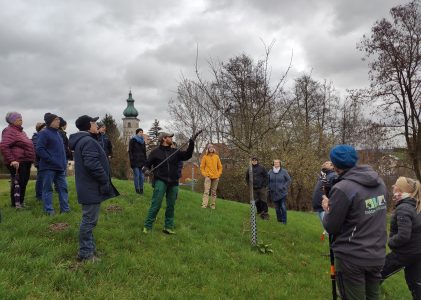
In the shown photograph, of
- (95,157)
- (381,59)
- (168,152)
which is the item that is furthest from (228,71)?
(381,59)

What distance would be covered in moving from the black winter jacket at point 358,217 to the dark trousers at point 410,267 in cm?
178

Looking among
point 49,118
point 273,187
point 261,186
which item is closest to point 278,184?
point 273,187

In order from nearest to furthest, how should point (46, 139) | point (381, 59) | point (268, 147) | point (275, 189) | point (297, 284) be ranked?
point (297, 284) < point (46, 139) < point (275, 189) < point (381, 59) < point (268, 147)

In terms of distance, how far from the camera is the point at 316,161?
111 feet

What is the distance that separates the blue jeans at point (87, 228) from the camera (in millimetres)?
5914

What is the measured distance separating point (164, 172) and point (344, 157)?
4377 millimetres

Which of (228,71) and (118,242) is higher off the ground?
(228,71)

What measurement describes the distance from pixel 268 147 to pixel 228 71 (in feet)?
70.9

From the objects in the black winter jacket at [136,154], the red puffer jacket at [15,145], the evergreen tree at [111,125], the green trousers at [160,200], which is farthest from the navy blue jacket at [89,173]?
the evergreen tree at [111,125]

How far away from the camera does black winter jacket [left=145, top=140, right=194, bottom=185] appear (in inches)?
308

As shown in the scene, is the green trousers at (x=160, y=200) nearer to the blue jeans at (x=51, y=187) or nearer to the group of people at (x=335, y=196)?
the group of people at (x=335, y=196)

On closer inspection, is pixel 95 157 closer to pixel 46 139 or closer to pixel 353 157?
pixel 46 139

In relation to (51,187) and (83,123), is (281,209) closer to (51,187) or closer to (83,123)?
(51,187)

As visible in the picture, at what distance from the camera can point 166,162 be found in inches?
312
